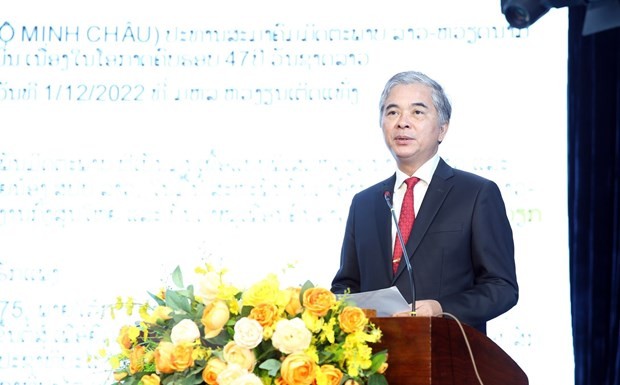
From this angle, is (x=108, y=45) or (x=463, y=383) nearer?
(x=463, y=383)

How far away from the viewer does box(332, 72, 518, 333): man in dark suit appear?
2627 mm

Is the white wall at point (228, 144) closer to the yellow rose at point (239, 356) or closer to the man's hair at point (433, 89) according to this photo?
the man's hair at point (433, 89)

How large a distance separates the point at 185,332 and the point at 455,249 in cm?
101

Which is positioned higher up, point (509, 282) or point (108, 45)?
point (108, 45)

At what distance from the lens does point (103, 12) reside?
183 inches

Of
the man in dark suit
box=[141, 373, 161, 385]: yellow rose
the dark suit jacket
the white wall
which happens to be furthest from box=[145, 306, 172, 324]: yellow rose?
the white wall

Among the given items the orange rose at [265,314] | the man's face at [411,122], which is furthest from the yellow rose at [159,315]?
the man's face at [411,122]

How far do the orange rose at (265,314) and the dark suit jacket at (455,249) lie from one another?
748mm

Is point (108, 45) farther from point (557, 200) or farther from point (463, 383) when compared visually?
point (463, 383)

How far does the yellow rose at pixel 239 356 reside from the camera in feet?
6.11

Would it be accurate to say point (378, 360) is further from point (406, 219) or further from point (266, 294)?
point (406, 219)

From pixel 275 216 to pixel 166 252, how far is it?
528mm

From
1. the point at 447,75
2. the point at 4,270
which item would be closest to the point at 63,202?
the point at 4,270

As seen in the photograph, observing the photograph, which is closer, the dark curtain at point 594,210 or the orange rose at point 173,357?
the orange rose at point 173,357
